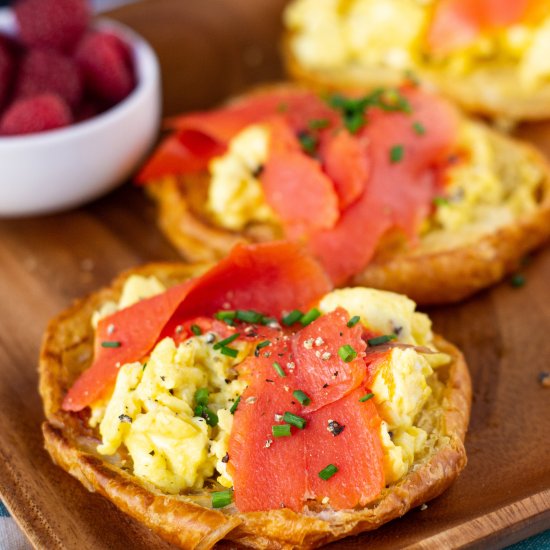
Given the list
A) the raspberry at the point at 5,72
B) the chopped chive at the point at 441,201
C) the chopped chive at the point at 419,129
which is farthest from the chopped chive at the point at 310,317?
the raspberry at the point at 5,72

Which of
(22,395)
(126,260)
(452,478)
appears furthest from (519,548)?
(126,260)

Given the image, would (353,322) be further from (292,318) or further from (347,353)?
(292,318)

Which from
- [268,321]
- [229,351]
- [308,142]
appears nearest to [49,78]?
[308,142]

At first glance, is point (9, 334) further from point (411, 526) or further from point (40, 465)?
point (411, 526)

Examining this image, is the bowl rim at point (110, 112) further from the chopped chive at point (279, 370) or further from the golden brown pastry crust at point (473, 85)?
the chopped chive at point (279, 370)

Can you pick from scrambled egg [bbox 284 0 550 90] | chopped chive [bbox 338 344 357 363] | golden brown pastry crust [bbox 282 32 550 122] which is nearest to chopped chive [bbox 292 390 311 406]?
chopped chive [bbox 338 344 357 363]

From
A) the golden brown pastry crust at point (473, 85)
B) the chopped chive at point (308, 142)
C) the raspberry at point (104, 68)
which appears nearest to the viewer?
the chopped chive at point (308, 142)

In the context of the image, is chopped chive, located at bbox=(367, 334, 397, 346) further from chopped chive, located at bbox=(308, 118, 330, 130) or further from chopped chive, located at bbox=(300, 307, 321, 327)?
chopped chive, located at bbox=(308, 118, 330, 130)

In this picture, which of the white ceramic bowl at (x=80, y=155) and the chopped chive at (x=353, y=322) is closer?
the chopped chive at (x=353, y=322)
